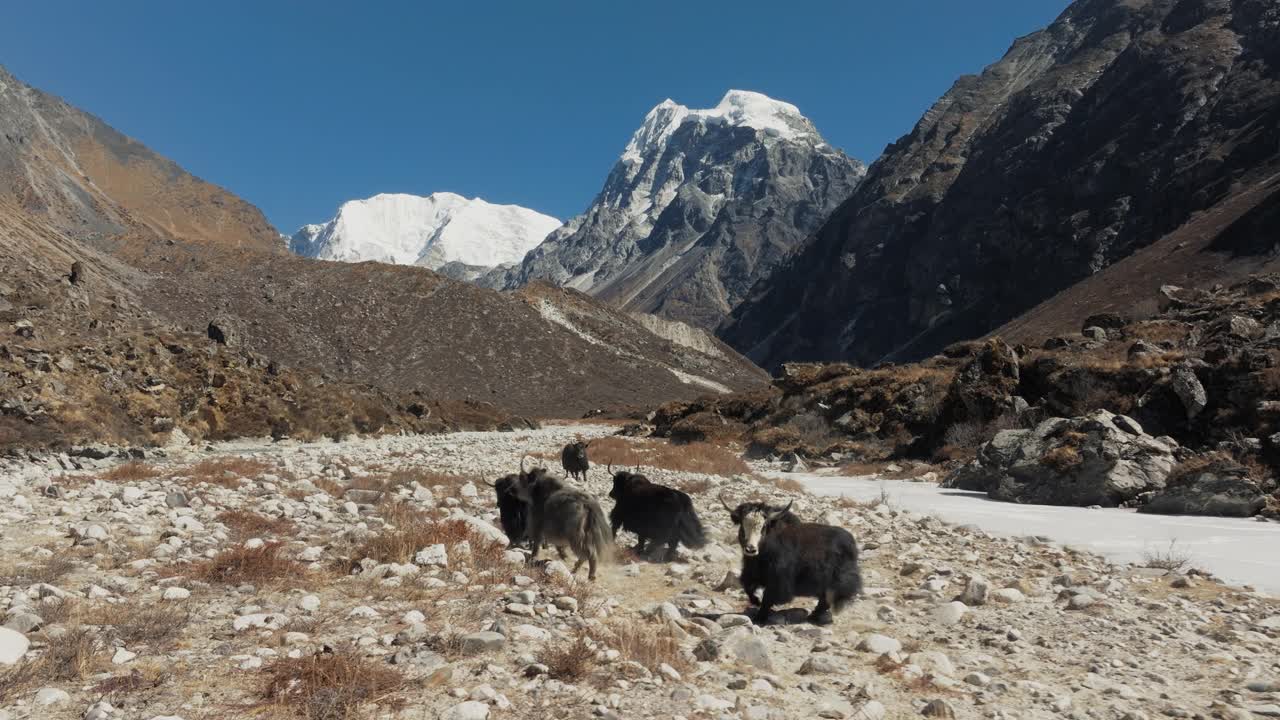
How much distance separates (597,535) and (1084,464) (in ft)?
33.4

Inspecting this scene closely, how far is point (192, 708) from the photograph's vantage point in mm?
3871

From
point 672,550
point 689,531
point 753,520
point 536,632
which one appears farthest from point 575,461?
point 536,632

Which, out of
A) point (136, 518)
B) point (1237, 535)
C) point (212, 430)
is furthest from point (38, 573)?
point (212, 430)

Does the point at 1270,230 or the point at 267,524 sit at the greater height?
the point at 1270,230

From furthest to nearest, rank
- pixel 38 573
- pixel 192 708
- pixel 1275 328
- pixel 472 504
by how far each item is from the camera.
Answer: pixel 1275 328, pixel 472 504, pixel 38 573, pixel 192 708

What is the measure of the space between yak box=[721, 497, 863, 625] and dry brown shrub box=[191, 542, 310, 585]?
396 centimetres

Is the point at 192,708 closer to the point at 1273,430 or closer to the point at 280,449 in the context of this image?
the point at 1273,430

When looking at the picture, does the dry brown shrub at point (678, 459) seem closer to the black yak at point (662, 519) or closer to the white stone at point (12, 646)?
the black yak at point (662, 519)

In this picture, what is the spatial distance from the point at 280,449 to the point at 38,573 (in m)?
20.1

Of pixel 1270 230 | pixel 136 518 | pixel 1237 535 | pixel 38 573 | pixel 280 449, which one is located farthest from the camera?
pixel 1270 230

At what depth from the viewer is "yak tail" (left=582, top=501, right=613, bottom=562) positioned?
8062 mm

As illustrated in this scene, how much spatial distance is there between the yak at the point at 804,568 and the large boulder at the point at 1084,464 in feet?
30.0

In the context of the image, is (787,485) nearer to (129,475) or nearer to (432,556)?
(432,556)

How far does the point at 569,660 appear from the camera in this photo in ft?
15.3
